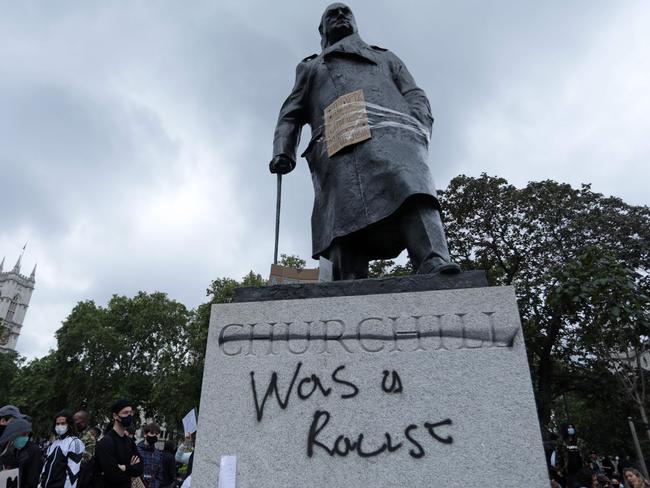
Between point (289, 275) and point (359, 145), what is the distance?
2.04 metres

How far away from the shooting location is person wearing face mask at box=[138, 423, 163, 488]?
682 cm

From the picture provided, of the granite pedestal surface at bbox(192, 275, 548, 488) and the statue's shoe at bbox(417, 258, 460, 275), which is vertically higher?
the statue's shoe at bbox(417, 258, 460, 275)

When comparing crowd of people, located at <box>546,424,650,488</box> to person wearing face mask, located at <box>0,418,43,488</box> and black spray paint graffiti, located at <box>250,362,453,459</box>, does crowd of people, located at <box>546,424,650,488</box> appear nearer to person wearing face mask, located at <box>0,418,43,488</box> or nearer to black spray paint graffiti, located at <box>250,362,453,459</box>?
black spray paint graffiti, located at <box>250,362,453,459</box>

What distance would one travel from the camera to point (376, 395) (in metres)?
2.50

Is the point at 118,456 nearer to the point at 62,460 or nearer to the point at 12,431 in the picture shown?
the point at 62,460

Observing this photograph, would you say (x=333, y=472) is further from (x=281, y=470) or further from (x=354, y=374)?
(x=354, y=374)

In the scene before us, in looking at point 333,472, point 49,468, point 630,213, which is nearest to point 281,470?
point 333,472

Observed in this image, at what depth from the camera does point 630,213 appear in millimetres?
16969

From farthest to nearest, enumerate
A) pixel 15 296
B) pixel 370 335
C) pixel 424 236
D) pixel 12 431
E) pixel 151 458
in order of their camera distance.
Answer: pixel 15 296 < pixel 151 458 < pixel 12 431 < pixel 424 236 < pixel 370 335

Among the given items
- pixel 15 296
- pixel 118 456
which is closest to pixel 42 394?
pixel 118 456

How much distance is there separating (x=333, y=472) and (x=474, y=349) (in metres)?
1.00

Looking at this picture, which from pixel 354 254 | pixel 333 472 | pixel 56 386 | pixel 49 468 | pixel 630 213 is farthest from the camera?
pixel 56 386

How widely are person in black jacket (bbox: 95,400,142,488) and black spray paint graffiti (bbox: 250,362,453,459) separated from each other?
9.54 feet

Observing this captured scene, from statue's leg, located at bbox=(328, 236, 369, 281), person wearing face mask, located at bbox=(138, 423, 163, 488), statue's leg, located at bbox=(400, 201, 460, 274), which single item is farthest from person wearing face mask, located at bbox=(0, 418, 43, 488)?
statue's leg, located at bbox=(400, 201, 460, 274)
